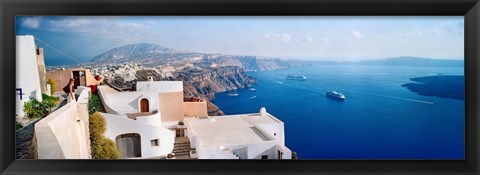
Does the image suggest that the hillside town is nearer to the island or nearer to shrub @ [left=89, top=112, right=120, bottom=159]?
shrub @ [left=89, top=112, right=120, bottom=159]

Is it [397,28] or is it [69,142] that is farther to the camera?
[397,28]

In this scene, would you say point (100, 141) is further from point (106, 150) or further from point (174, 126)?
point (174, 126)

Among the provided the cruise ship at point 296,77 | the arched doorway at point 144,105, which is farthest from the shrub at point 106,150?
the cruise ship at point 296,77

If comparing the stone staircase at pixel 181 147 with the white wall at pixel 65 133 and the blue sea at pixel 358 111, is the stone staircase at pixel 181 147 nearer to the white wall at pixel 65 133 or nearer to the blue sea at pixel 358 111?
the blue sea at pixel 358 111

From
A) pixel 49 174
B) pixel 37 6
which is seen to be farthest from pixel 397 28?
pixel 49 174

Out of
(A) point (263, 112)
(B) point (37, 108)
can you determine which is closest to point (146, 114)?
(B) point (37, 108)

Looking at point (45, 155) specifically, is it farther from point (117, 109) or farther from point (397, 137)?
point (397, 137)
